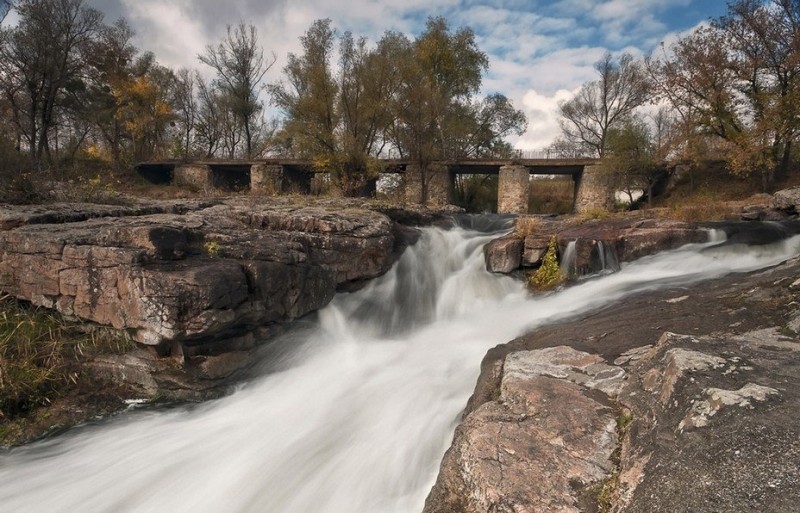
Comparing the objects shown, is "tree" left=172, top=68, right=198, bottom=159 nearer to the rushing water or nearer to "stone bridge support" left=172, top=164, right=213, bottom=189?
"stone bridge support" left=172, top=164, right=213, bottom=189

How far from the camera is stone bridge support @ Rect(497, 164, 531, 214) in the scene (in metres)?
25.4

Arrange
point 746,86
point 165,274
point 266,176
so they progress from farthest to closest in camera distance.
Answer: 1. point 266,176
2. point 746,86
3. point 165,274

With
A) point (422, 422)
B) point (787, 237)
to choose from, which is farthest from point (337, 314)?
point (787, 237)

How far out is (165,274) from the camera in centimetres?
572

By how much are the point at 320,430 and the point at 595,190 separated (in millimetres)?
24258

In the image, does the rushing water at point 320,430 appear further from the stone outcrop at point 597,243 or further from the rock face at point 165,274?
the rock face at point 165,274

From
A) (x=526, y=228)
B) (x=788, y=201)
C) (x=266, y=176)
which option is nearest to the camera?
(x=526, y=228)

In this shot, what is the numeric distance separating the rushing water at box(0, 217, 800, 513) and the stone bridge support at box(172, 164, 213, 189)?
25197 millimetres

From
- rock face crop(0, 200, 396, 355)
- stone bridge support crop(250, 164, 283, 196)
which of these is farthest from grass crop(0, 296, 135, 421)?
stone bridge support crop(250, 164, 283, 196)

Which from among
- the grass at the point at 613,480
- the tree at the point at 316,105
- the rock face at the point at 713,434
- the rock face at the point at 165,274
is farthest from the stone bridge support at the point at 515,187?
the grass at the point at 613,480

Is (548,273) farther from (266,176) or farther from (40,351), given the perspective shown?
(266,176)

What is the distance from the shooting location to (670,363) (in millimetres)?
3053

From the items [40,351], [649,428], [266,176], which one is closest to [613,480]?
[649,428]

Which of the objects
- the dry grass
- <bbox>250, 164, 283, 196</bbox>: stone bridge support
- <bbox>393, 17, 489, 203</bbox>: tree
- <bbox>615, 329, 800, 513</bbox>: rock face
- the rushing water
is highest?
<bbox>393, 17, 489, 203</bbox>: tree
